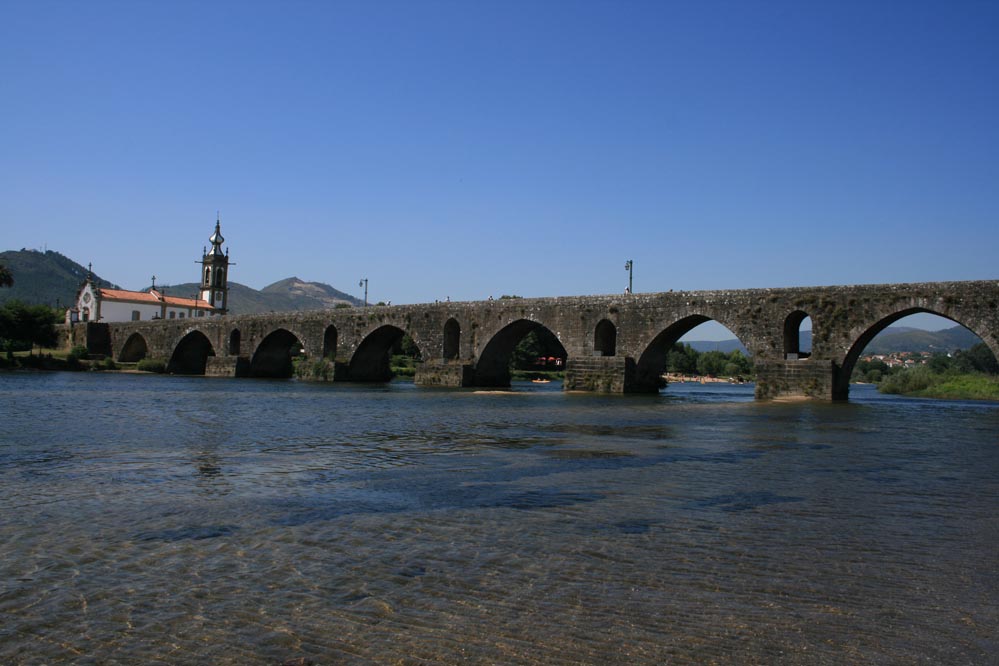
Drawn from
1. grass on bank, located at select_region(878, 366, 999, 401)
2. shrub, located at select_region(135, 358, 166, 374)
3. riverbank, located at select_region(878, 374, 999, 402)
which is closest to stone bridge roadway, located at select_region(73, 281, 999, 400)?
shrub, located at select_region(135, 358, 166, 374)

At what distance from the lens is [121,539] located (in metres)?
7.37

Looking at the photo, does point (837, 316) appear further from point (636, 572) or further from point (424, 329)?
point (636, 572)

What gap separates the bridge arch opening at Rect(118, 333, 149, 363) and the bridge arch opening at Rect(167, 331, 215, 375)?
315 inches

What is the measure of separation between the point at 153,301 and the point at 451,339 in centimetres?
7028

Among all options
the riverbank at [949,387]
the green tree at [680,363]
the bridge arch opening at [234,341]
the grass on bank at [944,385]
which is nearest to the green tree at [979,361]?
the green tree at [680,363]

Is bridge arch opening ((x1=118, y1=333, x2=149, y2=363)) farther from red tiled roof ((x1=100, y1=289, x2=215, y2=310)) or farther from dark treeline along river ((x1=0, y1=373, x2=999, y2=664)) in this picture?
dark treeline along river ((x1=0, y1=373, x2=999, y2=664))

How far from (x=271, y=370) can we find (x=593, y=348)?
30482mm

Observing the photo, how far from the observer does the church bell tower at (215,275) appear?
357 ft

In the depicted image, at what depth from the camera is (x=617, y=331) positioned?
1521 inches

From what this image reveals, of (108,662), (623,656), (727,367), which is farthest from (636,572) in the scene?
(727,367)

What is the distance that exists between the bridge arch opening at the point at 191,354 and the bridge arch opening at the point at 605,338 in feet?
131

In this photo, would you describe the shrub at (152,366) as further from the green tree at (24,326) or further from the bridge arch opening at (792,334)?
the bridge arch opening at (792,334)

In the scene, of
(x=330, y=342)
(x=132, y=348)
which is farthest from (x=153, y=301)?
(x=330, y=342)

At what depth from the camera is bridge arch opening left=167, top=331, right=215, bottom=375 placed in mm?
69375
